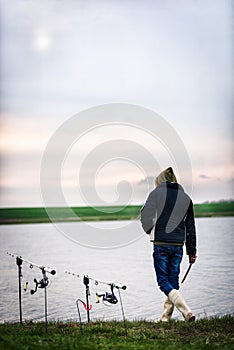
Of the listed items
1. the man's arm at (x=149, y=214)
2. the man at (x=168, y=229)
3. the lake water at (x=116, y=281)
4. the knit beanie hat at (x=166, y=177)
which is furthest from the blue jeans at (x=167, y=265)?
the lake water at (x=116, y=281)

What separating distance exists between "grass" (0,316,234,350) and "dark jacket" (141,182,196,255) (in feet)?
1.43

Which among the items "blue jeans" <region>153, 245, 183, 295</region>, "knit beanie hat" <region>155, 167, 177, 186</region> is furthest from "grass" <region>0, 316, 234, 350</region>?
"knit beanie hat" <region>155, 167, 177, 186</region>

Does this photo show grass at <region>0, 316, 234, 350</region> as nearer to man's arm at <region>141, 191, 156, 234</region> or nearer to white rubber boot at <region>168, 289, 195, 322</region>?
white rubber boot at <region>168, 289, 195, 322</region>

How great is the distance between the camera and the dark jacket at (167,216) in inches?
132

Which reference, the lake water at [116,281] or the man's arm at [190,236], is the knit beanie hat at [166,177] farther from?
the lake water at [116,281]

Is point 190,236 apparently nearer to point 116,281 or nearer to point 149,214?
point 149,214

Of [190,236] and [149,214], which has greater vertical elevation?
[149,214]

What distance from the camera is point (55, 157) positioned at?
16.7 feet

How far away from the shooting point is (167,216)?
11.0ft

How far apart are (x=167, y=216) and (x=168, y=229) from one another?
70mm

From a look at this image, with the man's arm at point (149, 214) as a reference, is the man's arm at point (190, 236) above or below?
below

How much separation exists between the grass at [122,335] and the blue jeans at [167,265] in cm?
20

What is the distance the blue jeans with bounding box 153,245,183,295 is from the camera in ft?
11.0

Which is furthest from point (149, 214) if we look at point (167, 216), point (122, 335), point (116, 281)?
point (116, 281)
